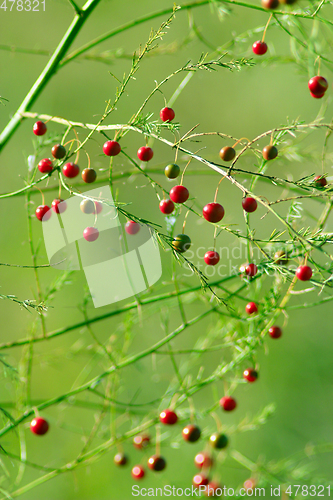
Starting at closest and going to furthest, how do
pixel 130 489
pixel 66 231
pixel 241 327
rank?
pixel 66 231 < pixel 241 327 < pixel 130 489

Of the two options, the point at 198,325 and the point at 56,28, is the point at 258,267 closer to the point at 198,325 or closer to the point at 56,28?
the point at 198,325

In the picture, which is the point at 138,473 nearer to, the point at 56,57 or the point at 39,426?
the point at 39,426

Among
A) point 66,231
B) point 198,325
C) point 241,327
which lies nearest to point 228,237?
point 198,325

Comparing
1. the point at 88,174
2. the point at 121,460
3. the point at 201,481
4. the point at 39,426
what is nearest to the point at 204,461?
the point at 201,481

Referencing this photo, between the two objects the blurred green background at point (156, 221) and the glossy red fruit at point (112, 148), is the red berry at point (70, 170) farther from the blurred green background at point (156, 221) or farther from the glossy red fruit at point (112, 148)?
the blurred green background at point (156, 221)

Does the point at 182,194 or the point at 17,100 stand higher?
the point at 17,100

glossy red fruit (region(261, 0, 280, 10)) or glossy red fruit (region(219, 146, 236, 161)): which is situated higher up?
glossy red fruit (region(261, 0, 280, 10))

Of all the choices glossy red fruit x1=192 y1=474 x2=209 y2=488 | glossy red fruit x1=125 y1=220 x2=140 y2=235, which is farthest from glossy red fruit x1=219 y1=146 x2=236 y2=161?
glossy red fruit x1=192 y1=474 x2=209 y2=488

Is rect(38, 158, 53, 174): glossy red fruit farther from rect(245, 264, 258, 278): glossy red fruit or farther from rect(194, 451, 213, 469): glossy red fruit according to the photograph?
rect(194, 451, 213, 469): glossy red fruit
